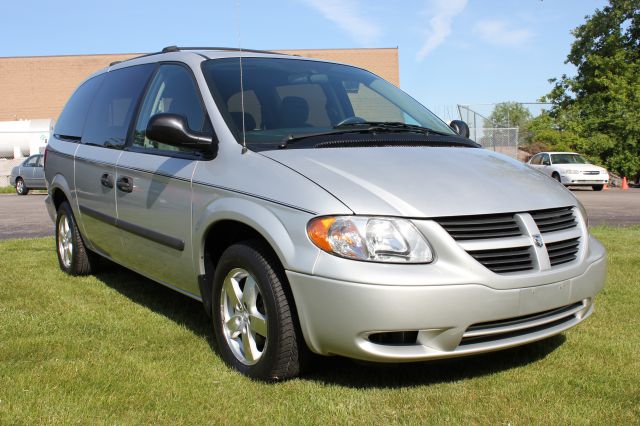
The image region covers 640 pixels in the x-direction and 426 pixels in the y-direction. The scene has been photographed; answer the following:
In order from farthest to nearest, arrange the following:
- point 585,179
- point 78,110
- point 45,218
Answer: point 585,179 → point 45,218 → point 78,110

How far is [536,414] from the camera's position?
2980 millimetres

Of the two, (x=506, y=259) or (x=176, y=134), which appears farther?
(x=176, y=134)

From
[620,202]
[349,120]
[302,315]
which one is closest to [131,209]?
[349,120]

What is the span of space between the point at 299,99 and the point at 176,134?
0.89 metres

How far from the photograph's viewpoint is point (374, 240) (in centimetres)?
300

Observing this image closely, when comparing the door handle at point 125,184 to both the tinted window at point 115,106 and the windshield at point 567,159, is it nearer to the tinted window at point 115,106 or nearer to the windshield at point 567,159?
the tinted window at point 115,106

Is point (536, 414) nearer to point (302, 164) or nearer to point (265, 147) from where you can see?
point (302, 164)

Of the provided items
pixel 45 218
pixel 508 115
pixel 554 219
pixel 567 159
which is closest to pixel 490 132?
pixel 567 159

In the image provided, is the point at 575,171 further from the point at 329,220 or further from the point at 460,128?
the point at 329,220

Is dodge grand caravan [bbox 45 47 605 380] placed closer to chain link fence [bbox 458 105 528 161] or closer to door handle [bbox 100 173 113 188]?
door handle [bbox 100 173 113 188]

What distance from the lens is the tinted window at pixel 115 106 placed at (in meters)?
4.92

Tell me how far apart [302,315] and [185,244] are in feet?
3.73

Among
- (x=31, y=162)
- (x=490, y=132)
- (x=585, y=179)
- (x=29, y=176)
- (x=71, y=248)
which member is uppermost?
(x=490, y=132)

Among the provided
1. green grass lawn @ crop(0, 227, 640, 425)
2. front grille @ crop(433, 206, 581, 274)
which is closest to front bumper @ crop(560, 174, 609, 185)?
green grass lawn @ crop(0, 227, 640, 425)
